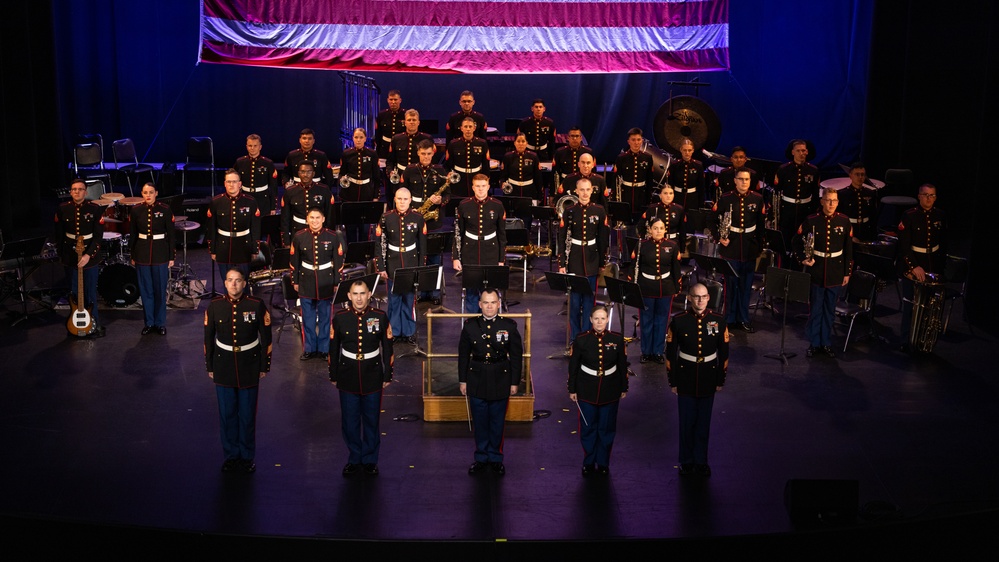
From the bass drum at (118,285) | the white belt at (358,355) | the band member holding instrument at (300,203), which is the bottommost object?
the bass drum at (118,285)

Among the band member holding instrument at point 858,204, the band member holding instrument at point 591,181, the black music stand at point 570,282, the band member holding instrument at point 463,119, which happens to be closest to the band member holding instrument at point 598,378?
the black music stand at point 570,282

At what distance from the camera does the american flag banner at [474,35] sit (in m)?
17.7

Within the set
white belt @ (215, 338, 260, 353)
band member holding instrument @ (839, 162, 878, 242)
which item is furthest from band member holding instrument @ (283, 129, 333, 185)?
band member holding instrument @ (839, 162, 878, 242)

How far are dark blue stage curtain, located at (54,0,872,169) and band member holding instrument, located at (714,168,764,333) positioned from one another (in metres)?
7.73

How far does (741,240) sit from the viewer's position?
13.1 metres

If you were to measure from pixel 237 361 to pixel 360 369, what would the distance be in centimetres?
100

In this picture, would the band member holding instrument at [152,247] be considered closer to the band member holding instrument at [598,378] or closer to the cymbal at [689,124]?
the band member holding instrument at [598,378]

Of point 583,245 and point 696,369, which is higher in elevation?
point 583,245

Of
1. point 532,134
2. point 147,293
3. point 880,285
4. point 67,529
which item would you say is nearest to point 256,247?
point 147,293

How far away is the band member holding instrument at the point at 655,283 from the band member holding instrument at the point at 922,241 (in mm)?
2790

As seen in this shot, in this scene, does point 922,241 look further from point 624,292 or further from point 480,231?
point 480,231

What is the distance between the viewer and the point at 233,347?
355 inches

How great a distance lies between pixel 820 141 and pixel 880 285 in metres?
7.99

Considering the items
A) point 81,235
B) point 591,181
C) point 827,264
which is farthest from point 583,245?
point 81,235
